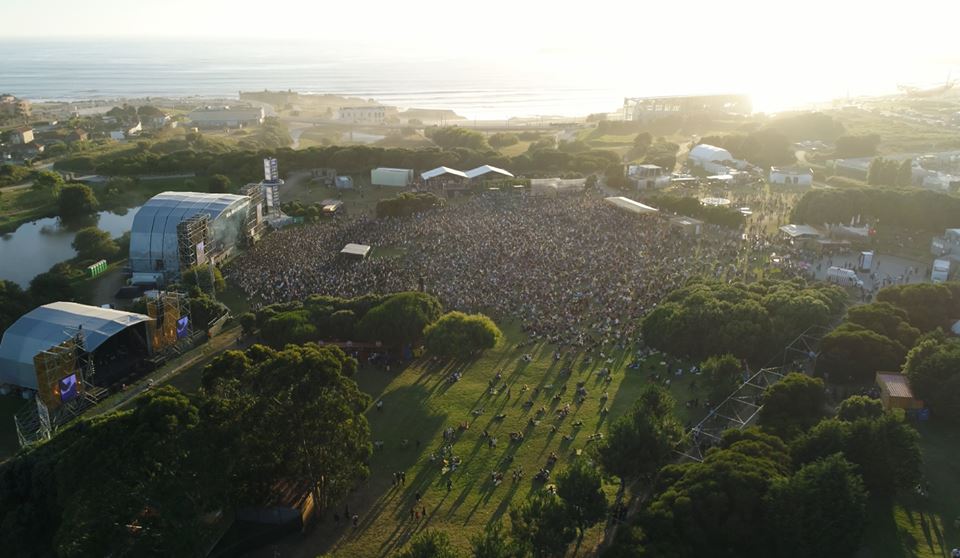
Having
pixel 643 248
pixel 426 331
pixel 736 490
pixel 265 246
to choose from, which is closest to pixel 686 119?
pixel 643 248

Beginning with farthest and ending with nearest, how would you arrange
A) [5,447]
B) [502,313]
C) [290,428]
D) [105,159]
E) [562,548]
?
[105,159] < [502,313] < [5,447] < [290,428] < [562,548]

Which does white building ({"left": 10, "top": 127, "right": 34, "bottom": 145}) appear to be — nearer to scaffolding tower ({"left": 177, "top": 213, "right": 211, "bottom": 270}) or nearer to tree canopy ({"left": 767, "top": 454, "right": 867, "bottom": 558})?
scaffolding tower ({"left": 177, "top": 213, "right": 211, "bottom": 270})

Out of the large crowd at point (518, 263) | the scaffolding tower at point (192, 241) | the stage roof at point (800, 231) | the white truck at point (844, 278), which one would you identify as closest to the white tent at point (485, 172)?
the large crowd at point (518, 263)

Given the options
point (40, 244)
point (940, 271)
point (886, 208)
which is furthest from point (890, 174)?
point (40, 244)

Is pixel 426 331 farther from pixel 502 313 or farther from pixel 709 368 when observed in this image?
pixel 709 368

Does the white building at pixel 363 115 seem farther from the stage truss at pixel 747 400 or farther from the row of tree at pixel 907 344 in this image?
the stage truss at pixel 747 400

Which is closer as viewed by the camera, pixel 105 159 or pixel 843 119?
pixel 105 159

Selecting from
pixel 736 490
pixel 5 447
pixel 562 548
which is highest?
pixel 736 490
